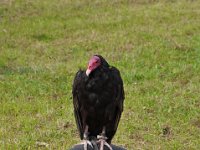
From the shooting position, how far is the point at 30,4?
13961 mm

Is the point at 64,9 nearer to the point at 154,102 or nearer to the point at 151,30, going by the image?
the point at 151,30

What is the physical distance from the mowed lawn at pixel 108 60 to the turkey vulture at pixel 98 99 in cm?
166

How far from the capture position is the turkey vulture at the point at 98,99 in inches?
158

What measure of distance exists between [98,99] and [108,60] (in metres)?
→ 5.03

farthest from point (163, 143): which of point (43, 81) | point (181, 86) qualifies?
point (43, 81)

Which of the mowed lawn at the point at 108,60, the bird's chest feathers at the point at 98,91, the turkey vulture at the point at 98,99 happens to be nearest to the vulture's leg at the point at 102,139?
the turkey vulture at the point at 98,99

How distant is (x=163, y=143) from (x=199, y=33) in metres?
5.16

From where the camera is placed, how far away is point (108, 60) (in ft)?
29.7

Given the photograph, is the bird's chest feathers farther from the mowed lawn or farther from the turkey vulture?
the mowed lawn

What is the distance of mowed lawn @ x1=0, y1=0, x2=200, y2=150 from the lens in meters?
6.27

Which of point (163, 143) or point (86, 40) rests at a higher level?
point (86, 40)

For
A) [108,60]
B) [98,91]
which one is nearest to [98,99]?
[98,91]

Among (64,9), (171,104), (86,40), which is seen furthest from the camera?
(64,9)

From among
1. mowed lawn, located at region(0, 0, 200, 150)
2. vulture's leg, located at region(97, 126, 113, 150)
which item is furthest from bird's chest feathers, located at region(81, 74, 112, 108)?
mowed lawn, located at region(0, 0, 200, 150)
